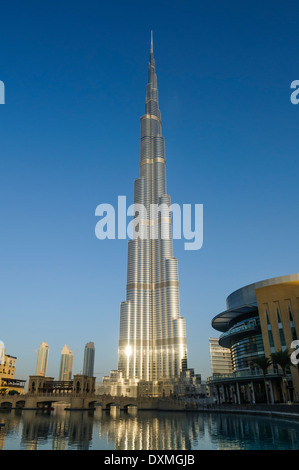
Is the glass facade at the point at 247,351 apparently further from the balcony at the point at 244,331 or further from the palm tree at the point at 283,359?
the palm tree at the point at 283,359

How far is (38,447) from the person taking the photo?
4000 centimetres

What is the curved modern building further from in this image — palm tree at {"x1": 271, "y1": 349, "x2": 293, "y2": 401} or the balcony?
palm tree at {"x1": 271, "y1": 349, "x2": 293, "y2": 401}

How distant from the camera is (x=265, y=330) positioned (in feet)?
304

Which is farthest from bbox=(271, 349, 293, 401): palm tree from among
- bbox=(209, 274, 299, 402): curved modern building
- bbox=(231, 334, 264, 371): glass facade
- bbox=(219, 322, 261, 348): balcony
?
bbox=(219, 322, 261, 348): balcony

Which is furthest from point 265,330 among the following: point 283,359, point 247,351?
point 247,351

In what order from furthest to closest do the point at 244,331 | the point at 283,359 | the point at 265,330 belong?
the point at 244,331 < the point at 265,330 < the point at 283,359

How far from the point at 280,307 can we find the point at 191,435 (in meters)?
52.0

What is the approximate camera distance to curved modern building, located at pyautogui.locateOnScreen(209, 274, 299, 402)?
8725 cm

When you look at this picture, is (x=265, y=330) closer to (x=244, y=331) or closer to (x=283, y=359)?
(x=244, y=331)

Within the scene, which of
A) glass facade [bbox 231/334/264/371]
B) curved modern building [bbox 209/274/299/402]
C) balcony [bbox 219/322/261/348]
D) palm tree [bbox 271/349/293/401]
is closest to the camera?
palm tree [bbox 271/349/293/401]
